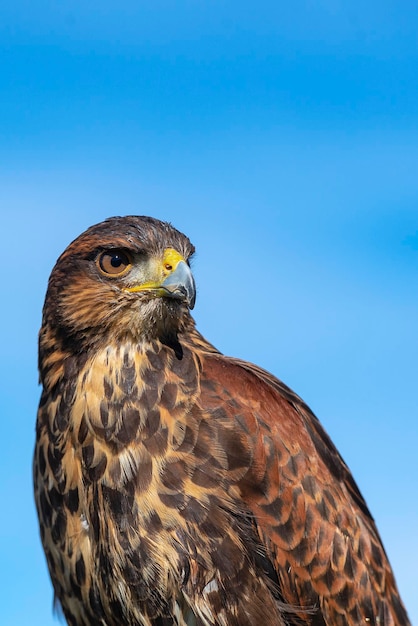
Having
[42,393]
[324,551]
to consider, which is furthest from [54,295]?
[324,551]

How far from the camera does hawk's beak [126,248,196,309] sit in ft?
17.1

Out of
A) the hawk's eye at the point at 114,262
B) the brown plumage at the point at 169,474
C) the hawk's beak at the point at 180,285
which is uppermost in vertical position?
the hawk's eye at the point at 114,262

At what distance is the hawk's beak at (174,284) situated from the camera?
17.1 ft

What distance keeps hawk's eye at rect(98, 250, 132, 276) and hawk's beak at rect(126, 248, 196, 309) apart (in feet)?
0.56

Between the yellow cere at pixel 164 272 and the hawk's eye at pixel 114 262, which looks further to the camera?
the hawk's eye at pixel 114 262

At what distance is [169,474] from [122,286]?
1298 mm

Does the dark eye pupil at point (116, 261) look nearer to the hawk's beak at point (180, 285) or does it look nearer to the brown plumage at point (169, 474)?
the brown plumage at point (169, 474)

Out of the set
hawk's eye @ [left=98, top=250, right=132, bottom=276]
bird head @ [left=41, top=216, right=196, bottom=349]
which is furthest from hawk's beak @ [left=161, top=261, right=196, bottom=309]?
hawk's eye @ [left=98, top=250, right=132, bottom=276]

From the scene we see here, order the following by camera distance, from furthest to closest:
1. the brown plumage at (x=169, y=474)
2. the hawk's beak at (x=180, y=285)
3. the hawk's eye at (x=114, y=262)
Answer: the hawk's eye at (x=114, y=262) → the hawk's beak at (x=180, y=285) → the brown plumage at (x=169, y=474)

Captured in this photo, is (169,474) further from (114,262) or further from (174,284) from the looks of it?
(114,262)

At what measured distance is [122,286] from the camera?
536cm

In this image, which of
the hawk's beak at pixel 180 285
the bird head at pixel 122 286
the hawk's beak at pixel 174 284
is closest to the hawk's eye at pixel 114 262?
the bird head at pixel 122 286

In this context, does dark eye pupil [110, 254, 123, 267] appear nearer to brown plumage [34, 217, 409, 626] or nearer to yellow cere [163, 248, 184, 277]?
brown plumage [34, 217, 409, 626]

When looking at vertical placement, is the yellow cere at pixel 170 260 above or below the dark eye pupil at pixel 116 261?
below
